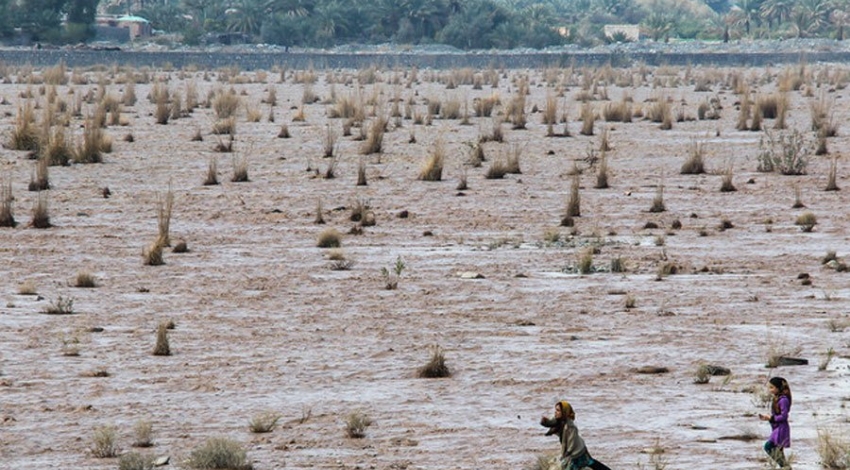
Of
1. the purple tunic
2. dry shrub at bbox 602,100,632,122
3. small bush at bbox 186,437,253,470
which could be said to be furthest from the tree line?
the purple tunic

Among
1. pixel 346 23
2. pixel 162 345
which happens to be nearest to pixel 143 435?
pixel 162 345

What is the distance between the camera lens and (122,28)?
9662 cm

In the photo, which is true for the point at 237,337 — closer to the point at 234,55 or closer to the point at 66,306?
the point at 66,306

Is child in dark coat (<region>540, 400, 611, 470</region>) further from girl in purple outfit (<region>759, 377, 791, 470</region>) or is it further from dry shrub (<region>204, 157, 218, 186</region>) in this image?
dry shrub (<region>204, 157, 218, 186</region>)

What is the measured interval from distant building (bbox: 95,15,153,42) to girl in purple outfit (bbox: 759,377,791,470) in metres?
88.3

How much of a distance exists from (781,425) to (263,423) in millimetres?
3287

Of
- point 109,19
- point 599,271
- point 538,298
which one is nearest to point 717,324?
point 538,298

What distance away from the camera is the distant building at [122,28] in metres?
94.9

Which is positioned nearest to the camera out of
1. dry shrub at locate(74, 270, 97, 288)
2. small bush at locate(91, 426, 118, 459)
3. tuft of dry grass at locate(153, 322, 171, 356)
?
small bush at locate(91, 426, 118, 459)

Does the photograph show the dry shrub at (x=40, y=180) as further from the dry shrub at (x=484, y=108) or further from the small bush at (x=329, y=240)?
the dry shrub at (x=484, y=108)

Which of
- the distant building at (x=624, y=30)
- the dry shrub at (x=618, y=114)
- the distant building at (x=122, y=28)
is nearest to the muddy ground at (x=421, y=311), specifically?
the dry shrub at (x=618, y=114)

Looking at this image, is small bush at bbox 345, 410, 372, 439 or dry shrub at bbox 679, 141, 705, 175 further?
dry shrub at bbox 679, 141, 705, 175

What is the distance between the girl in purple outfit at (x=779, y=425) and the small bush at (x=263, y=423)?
3144mm

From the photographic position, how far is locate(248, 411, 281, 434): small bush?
32.3 ft
